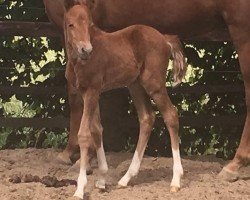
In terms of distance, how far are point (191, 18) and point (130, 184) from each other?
1386mm

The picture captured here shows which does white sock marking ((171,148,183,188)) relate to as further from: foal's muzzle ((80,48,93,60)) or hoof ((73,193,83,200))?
foal's muzzle ((80,48,93,60))

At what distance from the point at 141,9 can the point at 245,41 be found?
84 centimetres

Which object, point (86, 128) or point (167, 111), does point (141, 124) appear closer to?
point (167, 111)

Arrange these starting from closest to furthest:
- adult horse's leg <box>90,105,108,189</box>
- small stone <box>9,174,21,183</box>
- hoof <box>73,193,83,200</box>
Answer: hoof <box>73,193,83,200</box>
adult horse's leg <box>90,105,108,189</box>
small stone <box>9,174,21,183</box>

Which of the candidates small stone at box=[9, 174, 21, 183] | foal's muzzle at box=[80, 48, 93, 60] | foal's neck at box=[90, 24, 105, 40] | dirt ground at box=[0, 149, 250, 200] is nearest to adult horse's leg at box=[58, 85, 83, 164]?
dirt ground at box=[0, 149, 250, 200]

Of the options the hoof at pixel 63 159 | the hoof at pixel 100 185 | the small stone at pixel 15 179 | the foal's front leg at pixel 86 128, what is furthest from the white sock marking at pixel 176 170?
the hoof at pixel 63 159

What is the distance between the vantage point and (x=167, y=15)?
4.91 meters

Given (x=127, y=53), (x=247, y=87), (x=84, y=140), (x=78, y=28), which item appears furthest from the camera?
→ (x=247, y=87)

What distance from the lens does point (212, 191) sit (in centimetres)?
425

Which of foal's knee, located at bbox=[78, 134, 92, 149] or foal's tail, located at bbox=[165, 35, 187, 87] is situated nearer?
foal's knee, located at bbox=[78, 134, 92, 149]

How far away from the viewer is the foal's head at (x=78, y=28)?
12.6 feet

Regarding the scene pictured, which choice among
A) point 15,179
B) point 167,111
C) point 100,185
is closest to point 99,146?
point 100,185

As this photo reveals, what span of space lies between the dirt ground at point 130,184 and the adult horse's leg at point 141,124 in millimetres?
91

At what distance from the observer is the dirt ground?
4141 mm
